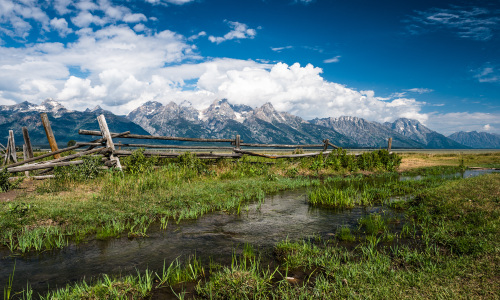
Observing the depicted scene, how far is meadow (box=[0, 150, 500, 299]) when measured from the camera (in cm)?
314

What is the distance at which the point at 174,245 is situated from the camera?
4871 millimetres

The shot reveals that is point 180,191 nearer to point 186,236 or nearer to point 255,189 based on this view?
point 255,189

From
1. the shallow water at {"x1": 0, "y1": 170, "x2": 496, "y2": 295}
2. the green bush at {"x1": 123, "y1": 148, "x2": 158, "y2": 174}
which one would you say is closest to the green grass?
the green bush at {"x1": 123, "y1": 148, "x2": 158, "y2": 174}

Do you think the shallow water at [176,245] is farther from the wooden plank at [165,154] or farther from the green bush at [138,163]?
the wooden plank at [165,154]

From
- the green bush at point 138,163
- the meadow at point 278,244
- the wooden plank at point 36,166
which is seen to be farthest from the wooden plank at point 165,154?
the wooden plank at point 36,166

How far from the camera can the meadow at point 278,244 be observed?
3.14 meters

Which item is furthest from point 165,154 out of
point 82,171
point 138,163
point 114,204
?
point 114,204

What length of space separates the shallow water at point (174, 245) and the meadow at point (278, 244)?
0.27 m

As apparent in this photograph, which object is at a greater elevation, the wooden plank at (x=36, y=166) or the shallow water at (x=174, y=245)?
the wooden plank at (x=36, y=166)

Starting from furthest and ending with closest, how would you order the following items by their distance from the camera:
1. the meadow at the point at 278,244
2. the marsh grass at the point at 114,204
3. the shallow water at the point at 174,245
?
the marsh grass at the point at 114,204 < the shallow water at the point at 174,245 < the meadow at the point at 278,244

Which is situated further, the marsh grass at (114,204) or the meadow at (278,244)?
the marsh grass at (114,204)

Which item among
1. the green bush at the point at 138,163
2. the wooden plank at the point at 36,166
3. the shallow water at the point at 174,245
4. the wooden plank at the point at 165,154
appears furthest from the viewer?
the wooden plank at the point at 165,154

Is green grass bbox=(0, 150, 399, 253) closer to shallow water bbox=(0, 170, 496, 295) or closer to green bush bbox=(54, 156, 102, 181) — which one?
green bush bbox=(54, 156, 102, 181)

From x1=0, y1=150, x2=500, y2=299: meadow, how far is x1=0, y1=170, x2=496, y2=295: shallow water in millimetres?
270
